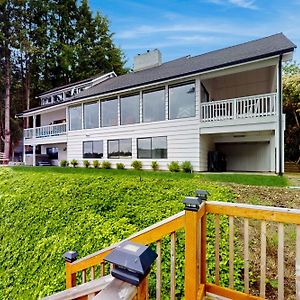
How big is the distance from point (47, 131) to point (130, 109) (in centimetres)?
825

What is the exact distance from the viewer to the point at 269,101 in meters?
10.8

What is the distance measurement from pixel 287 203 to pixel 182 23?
14.8m

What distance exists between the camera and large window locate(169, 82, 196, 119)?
41.4 ft

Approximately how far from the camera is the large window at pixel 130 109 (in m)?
14.7

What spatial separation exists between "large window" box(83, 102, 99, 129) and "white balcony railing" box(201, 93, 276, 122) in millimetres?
7158

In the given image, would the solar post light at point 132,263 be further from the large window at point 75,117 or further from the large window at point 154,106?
the large window at point 75,117

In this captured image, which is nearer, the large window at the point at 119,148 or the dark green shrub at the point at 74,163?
the large window at the point at 119,148

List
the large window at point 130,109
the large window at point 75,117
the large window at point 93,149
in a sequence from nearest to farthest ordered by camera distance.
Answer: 1. the large window at point 130,109
2. the large window at point 93,149
3. the large window at point 75,117

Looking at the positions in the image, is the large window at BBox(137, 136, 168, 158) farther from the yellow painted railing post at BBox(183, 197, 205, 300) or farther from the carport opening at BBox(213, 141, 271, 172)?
the yellow painted railing post at BBox(183, 197, 205, 300)

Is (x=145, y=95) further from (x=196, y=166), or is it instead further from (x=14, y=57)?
(x=14, y=57)

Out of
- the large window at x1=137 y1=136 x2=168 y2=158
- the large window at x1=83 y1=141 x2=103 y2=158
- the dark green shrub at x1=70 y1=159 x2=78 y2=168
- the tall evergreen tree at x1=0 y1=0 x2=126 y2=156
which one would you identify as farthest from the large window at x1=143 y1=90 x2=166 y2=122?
the tall evergreen tree at x1=0 y1=0 x2=126 y2=156

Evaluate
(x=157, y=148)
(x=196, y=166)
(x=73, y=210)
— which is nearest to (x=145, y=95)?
(x=157, y=148)

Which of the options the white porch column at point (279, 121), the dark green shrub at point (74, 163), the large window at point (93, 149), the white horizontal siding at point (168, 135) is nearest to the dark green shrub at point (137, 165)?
the white horizontal siding at point (168, 135)

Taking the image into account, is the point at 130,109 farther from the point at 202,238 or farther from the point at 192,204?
the point at 192,204
